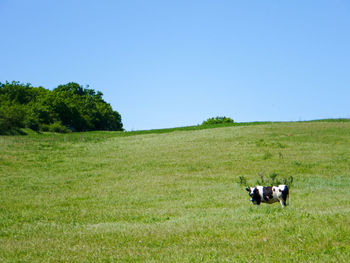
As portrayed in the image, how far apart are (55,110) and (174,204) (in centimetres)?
8756

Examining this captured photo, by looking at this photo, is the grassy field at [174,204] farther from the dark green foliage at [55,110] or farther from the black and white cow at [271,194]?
the dark green foliage at [55,110]

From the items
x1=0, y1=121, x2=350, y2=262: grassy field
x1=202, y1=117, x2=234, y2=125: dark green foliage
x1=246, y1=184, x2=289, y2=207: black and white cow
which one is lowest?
x1=0, y1=121, x2=350, y2=262: grassy field

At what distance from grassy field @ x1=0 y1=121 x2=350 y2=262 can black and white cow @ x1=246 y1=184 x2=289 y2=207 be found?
1.11ft

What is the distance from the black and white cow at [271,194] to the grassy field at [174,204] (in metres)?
0.34

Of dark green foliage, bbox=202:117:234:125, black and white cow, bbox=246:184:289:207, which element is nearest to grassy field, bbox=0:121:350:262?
black and white cow, bbox=246:184:289:207

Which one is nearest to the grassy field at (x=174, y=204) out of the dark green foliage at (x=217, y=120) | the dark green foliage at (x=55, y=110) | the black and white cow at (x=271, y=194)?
the black and white cow at (x=271, y=194)

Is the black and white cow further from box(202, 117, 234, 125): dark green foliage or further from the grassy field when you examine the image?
box(202, 117, 234, 125): dark green foliage

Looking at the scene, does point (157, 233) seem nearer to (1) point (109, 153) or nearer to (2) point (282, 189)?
(2) point (282, 189)

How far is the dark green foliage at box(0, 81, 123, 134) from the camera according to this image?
250 ft

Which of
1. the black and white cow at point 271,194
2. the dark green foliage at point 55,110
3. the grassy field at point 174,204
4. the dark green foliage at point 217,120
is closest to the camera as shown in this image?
the grassy field at point 174,204

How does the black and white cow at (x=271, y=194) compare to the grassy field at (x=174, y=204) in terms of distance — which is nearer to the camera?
the grassy field at (x=174, y=204)

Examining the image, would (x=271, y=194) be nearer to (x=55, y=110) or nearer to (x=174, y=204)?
(x=174, y=204)

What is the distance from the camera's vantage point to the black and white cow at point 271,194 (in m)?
14.9

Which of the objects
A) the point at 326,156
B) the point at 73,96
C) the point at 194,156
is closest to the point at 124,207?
the point at 194,156
